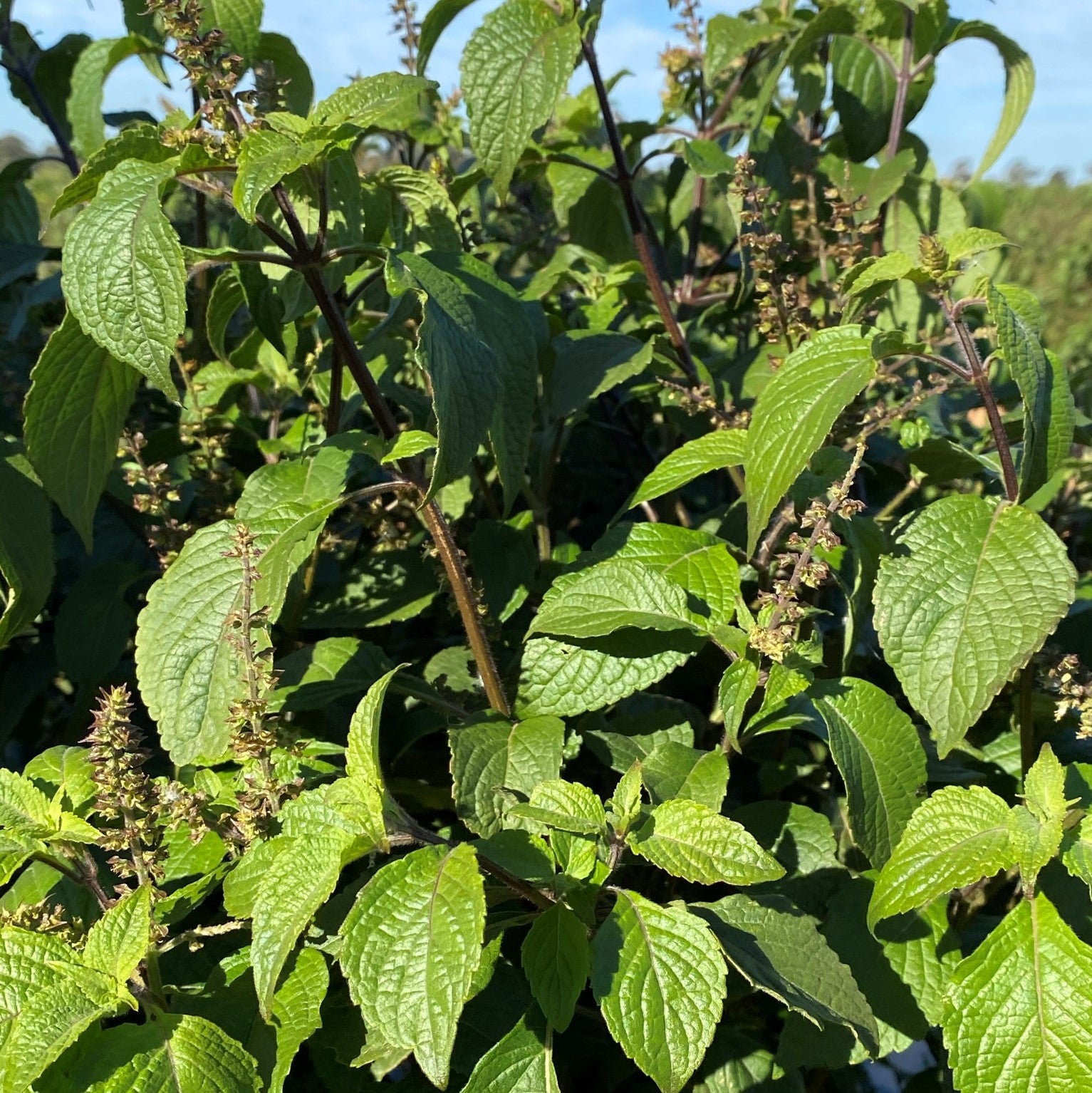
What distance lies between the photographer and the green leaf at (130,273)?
104cm

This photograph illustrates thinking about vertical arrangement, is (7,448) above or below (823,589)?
above

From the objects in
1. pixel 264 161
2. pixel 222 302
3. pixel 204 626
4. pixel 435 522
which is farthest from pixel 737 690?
pixel 222 302

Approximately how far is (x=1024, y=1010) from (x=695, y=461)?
0.64 meters

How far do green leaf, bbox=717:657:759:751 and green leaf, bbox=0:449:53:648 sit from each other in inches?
30.0

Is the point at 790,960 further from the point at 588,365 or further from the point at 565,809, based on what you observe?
the point at 588,365

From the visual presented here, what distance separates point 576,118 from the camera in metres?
2.28

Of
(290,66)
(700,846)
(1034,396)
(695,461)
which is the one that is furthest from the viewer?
(290,66)

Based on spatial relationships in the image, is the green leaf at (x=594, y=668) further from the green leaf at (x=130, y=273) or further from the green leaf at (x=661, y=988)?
the green leaf at (x=130, y=273)

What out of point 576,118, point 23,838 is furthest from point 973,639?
point 576,118

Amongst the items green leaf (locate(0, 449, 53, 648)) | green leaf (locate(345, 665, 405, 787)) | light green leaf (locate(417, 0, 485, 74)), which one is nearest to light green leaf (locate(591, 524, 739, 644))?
green leaf (locate(345, 665, 405, 787))

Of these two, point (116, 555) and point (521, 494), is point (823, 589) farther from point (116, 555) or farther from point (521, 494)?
point (116, 555)

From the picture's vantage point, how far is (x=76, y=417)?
1.21 m

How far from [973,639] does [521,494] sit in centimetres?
75

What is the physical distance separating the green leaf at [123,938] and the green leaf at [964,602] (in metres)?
0.72
